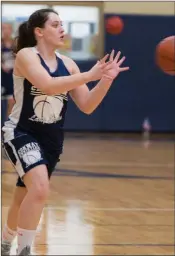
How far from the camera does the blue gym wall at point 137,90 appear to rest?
13.8m

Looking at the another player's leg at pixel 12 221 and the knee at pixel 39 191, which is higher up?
the knee at pixel 39 191

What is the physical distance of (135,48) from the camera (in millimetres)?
13969

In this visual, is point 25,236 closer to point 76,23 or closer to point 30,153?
→ point 30,153

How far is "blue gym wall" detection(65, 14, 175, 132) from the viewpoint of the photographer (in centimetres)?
1379

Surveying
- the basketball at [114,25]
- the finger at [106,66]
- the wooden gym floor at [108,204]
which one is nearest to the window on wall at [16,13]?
the basketball at [114,25]

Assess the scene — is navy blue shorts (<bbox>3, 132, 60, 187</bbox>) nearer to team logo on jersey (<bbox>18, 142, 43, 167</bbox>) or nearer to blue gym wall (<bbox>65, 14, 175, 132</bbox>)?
team logo on jersey (<bbox>18, 142, 43, 167</bbox>)

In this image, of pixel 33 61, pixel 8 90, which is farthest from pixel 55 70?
pixel 8 90

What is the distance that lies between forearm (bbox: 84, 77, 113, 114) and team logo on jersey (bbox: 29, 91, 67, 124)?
18 cm

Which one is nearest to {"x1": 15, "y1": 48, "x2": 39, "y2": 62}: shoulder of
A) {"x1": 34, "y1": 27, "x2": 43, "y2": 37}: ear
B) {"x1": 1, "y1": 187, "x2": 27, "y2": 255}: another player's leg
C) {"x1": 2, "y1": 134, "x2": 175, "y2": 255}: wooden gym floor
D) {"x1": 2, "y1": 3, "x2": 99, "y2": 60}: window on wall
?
{"x1": 34, "y1": 27, "x2": 43, "y2": 37}: ear

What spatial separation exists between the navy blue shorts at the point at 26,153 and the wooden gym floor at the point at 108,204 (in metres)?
0.98

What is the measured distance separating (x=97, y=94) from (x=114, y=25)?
30.9ft

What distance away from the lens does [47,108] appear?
12.3 feet

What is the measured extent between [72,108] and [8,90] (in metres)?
2.88

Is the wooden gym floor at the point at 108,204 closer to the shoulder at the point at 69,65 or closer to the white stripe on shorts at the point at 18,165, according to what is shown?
the white stripe on shorts at the point at 18,165
